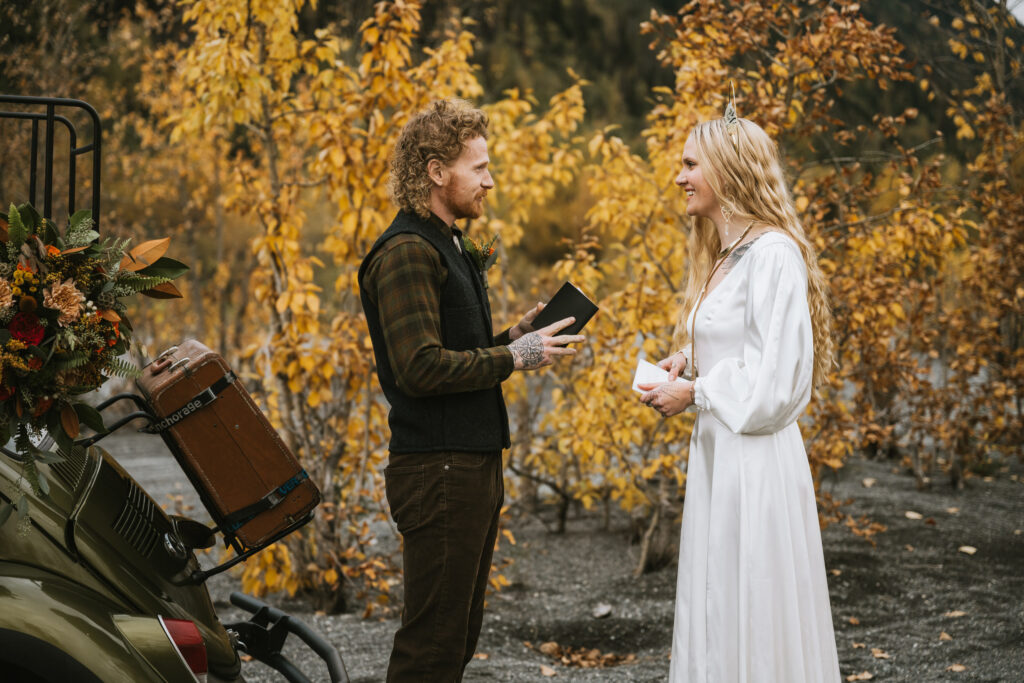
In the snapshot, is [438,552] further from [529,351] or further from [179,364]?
[179,364]

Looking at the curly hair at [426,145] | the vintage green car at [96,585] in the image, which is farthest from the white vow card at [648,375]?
the vintage green car at [96,585]

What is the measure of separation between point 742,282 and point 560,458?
4499mm

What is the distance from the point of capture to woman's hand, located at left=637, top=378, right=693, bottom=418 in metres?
2.76

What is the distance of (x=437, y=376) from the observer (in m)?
2.44

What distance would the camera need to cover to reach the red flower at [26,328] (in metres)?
1.98

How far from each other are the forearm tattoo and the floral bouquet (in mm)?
937

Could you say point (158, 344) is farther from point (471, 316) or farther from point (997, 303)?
point (471, 316)

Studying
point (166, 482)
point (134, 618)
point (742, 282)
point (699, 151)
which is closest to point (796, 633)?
point (742, 282)

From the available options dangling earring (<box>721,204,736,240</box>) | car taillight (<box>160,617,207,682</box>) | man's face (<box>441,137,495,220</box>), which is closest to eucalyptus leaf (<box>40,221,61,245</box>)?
car taillight (<box>160,617,207,682</box>)

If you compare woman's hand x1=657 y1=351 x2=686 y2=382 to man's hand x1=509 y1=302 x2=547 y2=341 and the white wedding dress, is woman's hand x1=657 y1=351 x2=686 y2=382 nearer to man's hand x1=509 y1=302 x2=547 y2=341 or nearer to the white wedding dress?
the white wedding dress

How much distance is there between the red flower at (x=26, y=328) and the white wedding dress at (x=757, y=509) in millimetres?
1660

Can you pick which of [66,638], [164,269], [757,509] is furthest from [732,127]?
[66,638]

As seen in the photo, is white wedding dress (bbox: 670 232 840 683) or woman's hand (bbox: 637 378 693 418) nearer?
white wedding dress (bbox: 670 232 840 683)

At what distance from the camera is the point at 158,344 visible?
1388 cm
